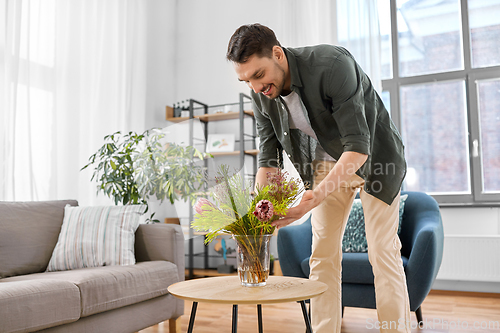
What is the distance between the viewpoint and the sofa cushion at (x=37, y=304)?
1.42m

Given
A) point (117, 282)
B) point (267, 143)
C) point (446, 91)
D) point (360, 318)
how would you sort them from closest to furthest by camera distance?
1. point (267, 143)
2. point (117, 282)
3. point (360, 318)
4. point (446, 91)

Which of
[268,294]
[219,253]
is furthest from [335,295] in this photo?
[219,253]

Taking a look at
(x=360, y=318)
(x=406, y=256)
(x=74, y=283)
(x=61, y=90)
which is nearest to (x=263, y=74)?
(x=74, y=283)

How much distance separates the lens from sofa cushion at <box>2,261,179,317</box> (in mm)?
1716

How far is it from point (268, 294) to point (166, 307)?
1.15 metres

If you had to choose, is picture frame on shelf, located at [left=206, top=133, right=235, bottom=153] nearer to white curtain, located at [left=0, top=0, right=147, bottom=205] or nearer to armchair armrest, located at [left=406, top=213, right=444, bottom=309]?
white curtain, located at [left=0, top=0, right=147, bottom=205]

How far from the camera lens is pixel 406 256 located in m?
2.40

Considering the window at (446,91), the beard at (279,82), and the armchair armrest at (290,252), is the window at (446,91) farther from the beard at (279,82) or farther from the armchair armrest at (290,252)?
the beard at (279,82)

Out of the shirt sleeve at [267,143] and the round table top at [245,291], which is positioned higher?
the shirt sleeve at [267,143]

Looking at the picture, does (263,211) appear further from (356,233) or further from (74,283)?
(356,233)

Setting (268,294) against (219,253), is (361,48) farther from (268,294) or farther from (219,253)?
(268,294)

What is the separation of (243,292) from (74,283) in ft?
2.83

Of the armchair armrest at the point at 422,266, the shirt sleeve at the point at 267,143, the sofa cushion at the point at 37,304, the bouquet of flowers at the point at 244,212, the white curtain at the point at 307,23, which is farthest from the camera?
the white curtain at the point at 307,23

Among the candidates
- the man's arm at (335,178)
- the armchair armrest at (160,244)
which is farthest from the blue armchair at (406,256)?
the man's arm at (335,178)
